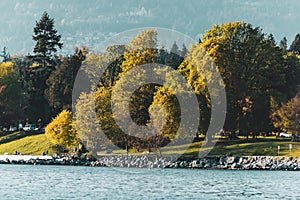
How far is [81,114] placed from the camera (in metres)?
85.0

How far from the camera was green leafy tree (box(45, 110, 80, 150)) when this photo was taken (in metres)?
89.8

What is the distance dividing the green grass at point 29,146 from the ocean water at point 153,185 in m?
33.2

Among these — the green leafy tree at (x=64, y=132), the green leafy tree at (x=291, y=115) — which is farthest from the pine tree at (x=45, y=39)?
the green leafy tree at (x=291, y=115)

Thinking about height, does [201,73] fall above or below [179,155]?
above

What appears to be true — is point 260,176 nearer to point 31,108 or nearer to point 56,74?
point 56,74

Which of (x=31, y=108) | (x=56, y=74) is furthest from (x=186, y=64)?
(x=31, y=108)

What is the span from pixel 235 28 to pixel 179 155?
66.6 feet

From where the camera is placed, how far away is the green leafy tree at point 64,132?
89.8 metres

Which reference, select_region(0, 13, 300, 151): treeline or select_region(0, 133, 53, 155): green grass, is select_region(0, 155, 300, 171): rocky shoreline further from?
select_region(0, 133, 53, 155): green grass

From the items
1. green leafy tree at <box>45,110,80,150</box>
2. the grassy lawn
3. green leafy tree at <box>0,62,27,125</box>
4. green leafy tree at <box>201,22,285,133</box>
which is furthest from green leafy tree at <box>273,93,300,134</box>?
green leafy tree at <box>0,62,27,125</box>

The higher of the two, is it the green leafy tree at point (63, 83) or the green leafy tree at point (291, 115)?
the green leafy tree at point (63, 83)

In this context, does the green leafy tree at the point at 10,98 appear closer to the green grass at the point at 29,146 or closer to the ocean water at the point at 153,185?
the green grass at the point at 29,146

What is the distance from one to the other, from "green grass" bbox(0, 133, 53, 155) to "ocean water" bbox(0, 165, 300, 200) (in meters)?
33.2

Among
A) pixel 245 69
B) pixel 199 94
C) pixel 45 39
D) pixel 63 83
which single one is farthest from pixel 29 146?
pixel 245 69
